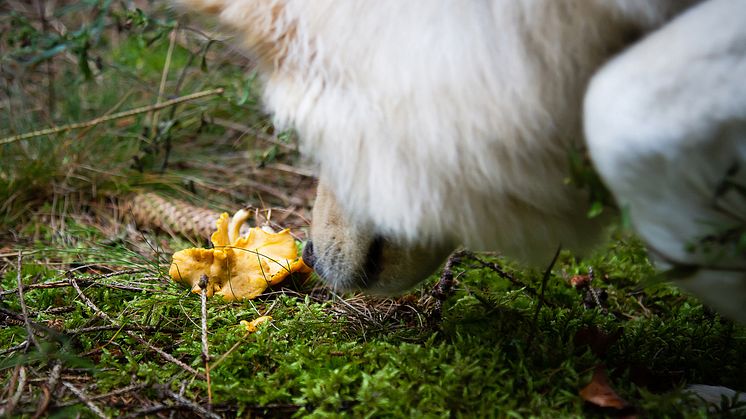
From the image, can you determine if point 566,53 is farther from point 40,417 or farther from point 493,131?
point 40,417

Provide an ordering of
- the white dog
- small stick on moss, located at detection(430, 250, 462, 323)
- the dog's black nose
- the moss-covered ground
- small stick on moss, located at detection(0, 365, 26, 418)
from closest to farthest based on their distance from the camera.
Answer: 1. the white dog
2. small stick on moss, located at detection(0, 365, 26, 418)
3. the moss-covered ground
4. the dog's black nose
5. small stick on moss, located at detection(430, 250, 462, 323)

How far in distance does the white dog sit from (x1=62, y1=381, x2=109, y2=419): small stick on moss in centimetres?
68

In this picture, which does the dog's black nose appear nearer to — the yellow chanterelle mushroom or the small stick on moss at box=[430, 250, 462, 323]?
the yellow chanterelle mushroom

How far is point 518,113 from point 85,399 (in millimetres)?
1081

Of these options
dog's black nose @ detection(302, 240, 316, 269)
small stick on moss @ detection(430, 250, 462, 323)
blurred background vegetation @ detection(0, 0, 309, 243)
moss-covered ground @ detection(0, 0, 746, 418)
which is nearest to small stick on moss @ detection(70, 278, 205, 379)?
moss-covered ground @ detection(0, 0, 746, 418)

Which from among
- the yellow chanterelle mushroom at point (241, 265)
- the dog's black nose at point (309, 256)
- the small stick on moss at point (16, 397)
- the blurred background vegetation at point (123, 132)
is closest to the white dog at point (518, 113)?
the dog's black nose at point (309, 256)

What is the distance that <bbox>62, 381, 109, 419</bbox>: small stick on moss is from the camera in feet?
4.87

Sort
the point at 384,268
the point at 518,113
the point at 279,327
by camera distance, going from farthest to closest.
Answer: the point at 279,327 < the point at 384,268 < the point at 518,113

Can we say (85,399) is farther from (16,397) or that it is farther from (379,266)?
(379,266)

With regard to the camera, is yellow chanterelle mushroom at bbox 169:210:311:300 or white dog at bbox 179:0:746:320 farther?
yellow chanterelle mushroom at bbox 169:210:311:300

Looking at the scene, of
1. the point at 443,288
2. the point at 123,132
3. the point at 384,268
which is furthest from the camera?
the point at 123,132

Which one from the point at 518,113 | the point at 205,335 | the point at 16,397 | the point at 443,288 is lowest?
the point at 16,397

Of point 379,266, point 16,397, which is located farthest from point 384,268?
point 16,397

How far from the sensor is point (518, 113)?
131 cm
